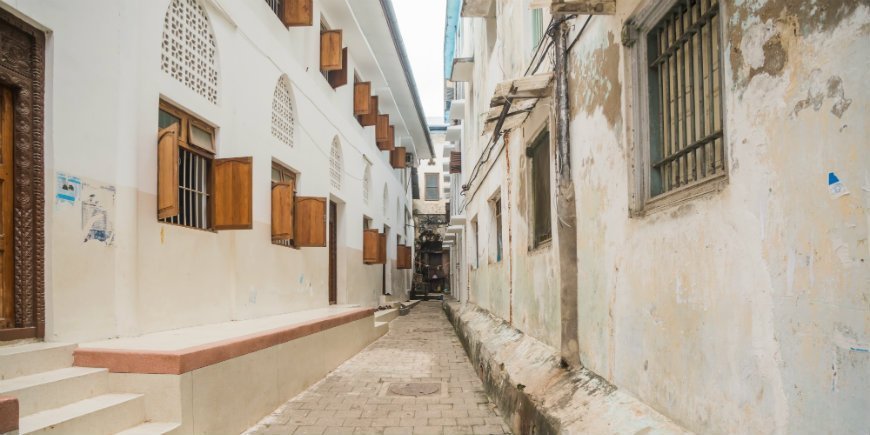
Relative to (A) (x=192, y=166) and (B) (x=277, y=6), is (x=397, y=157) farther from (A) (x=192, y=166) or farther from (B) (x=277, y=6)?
(A) (x=192, y=166)

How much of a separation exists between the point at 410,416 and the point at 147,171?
335 cm

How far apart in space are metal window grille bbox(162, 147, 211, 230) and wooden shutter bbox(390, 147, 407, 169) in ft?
45.4

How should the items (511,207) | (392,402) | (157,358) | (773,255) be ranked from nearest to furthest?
1. (773,255)
2. (157,358)
3. (392,402)
4. (511,207)

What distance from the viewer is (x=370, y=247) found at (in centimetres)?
1488

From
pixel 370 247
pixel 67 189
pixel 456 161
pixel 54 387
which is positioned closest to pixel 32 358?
pixel 54 387

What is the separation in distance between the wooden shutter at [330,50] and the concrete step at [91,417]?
8.26 meters

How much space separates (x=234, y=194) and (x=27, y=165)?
2.38 metres

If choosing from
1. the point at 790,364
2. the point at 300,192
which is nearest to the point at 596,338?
the point at 790,364

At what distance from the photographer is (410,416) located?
559 centimetres

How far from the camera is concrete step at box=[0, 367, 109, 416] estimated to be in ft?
11.0

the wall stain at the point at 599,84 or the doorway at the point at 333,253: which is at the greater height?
the wall stain at the point at 599,84

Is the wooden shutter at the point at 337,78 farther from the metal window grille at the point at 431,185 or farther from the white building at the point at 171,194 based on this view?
the metal window grille at the point at 431,185

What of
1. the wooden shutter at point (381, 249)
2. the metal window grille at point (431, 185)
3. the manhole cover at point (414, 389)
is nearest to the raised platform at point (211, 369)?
the manhole cover at point (414, 389)

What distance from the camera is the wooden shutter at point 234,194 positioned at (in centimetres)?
644
